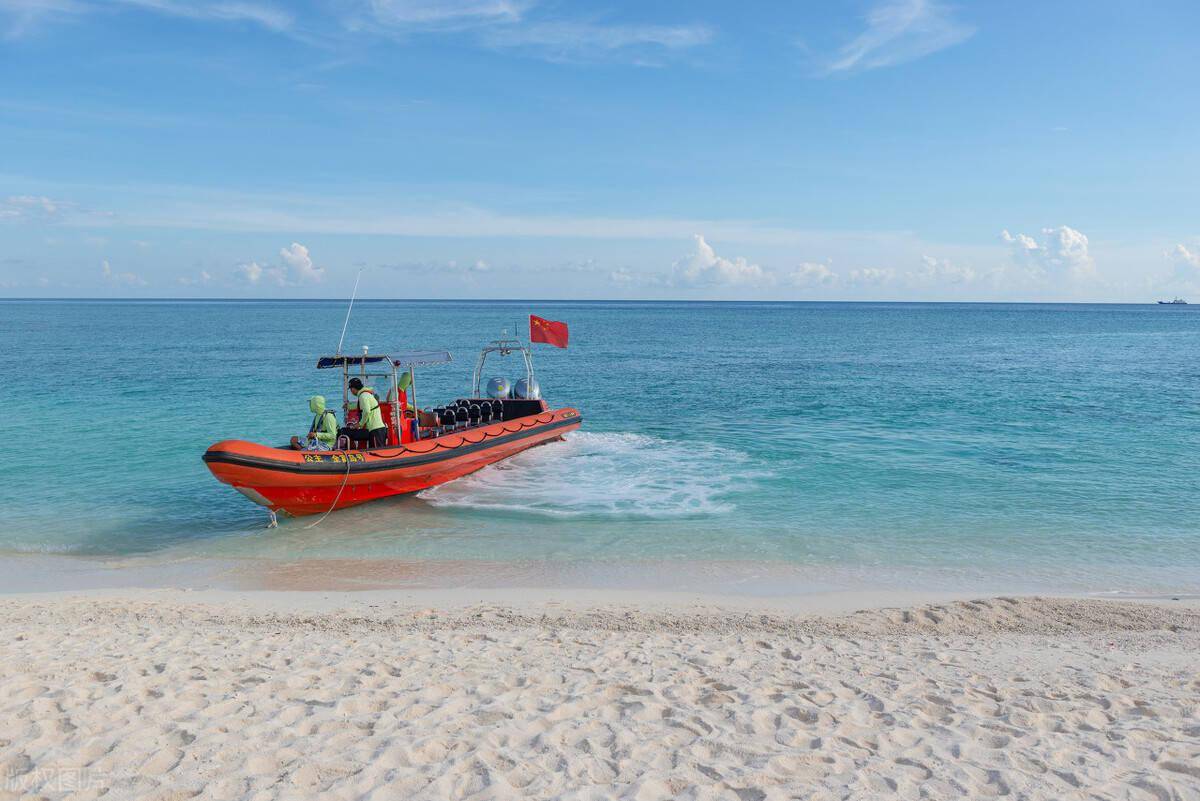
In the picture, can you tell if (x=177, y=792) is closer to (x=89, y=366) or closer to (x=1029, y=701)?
(x=1029, y=701)

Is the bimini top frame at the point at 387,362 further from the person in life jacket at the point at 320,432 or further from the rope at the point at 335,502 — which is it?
the rope at the point at 335,502

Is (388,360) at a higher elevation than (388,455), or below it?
higher

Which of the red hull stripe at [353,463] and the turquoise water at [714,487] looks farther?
the red hull stripe at [353,463]

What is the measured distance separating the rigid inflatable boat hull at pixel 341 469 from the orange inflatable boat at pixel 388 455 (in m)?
0.01

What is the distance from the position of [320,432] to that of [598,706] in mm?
7997

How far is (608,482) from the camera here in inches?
530

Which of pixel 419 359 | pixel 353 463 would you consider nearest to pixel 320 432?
pixel 353 463

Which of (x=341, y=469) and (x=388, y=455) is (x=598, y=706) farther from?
(x=388, y=455)

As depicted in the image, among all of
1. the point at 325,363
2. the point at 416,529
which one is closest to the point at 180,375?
the point at 325,363

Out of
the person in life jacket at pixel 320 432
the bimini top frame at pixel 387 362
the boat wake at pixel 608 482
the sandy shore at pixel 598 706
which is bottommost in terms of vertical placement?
the boat wake at pixel 608 482

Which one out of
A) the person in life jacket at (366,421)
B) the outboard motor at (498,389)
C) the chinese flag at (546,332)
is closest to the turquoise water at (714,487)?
the person in life jacket at (366,421)

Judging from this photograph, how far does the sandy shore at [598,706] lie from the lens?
13.2 ft

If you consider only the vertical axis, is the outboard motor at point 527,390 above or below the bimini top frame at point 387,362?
below

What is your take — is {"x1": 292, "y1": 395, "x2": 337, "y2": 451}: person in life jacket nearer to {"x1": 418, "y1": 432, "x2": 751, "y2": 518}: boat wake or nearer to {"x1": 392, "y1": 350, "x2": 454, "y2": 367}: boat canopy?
{"x1": 392, "y1": 350, "x2": 454, "y2": 367}: boat canopy
